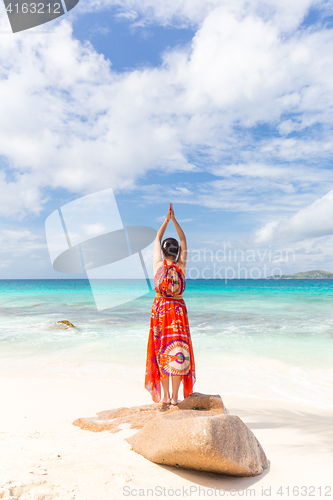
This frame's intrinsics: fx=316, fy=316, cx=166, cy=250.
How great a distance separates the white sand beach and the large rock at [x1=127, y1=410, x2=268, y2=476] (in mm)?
76

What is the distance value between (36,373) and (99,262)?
199 inches

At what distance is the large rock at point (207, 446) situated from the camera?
2.30 metres

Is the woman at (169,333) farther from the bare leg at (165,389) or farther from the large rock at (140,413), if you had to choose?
the large rock at (140,413)

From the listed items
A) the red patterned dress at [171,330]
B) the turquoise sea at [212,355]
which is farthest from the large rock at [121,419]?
the turquoise sea at [212,355]

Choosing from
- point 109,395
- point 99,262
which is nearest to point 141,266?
point 99,262

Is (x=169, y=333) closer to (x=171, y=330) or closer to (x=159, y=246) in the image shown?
(x=171, y=330)

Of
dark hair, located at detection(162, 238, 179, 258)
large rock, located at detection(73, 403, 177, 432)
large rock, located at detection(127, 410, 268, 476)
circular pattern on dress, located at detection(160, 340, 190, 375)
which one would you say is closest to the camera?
large rock, located at detection(127, 410, 268, 476)

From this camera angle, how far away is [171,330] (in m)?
3.90

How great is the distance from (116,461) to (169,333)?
5.19 feet

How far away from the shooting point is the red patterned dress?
12.7 ft

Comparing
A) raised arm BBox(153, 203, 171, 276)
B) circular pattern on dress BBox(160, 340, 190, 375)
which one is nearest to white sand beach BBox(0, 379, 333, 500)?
circular pattern on dress BBox(160, 340, 190, 375)

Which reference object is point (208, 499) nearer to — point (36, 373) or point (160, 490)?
point (160, 490)

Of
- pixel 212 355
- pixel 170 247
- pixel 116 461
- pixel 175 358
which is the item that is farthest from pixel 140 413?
pixel 212 355

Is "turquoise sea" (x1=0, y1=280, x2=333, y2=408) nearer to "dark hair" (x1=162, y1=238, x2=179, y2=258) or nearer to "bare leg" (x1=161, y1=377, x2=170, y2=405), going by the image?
"bare leg" (x1=161, y1=377, x2=170, y2=405)
